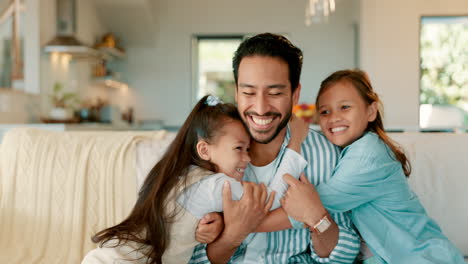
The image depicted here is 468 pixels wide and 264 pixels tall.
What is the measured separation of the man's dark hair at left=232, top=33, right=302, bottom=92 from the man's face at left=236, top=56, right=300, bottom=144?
0.8 inches

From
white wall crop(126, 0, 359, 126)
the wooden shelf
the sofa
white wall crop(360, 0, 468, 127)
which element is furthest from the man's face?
white wall crop(126, 0, 359, 126)

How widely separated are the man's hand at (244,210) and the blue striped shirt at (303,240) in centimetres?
16

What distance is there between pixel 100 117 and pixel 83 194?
4002mm

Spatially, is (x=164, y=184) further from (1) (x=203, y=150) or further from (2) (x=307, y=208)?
(2) (x=307, y=208)

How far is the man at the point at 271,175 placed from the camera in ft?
4.96

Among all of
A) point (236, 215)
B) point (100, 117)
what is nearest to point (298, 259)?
point (236, 215)

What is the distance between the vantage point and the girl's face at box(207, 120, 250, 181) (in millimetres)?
1621

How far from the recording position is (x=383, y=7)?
578 cm

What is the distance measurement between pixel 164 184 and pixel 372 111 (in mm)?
823

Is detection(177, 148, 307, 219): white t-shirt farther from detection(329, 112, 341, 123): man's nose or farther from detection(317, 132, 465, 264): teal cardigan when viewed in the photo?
detection(329, 112, 341, 123): man's nose

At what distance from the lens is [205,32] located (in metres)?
7.59

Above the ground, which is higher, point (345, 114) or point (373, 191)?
point (345, 114)

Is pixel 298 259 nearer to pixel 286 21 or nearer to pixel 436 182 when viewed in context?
pixel 436 182

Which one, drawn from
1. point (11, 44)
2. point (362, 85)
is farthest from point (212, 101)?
point (11, 44)
